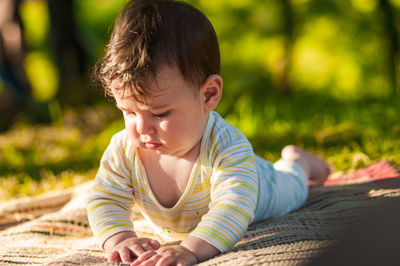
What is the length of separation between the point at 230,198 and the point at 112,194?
529 mm

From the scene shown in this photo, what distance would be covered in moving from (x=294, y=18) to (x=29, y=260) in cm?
557

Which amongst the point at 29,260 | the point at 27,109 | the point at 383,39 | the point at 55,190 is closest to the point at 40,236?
the point at 29,260

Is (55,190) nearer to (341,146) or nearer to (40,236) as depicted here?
(40,236)

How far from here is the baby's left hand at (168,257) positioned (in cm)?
158

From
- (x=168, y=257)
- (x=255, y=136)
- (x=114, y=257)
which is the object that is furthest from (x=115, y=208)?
(x=255, y=136)

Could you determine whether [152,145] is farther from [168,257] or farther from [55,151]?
[55,151]

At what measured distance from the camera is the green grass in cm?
348

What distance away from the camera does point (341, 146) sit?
12.0 ft

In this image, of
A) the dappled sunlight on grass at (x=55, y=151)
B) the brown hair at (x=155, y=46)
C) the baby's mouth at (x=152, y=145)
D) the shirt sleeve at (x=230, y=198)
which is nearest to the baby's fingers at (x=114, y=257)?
the shirt sleeve at (x=230, y=198)

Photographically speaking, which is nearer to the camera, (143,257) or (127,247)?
(143,257)

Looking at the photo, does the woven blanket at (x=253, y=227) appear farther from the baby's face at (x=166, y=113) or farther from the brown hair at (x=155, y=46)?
the brown hair at (x=155, y=46)

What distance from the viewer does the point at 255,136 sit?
170 inches

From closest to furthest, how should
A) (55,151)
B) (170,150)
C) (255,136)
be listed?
1. (170,150)
2. (255,136)
3. (55,151)

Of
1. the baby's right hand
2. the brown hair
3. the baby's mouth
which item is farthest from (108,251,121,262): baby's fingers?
the brown hair
